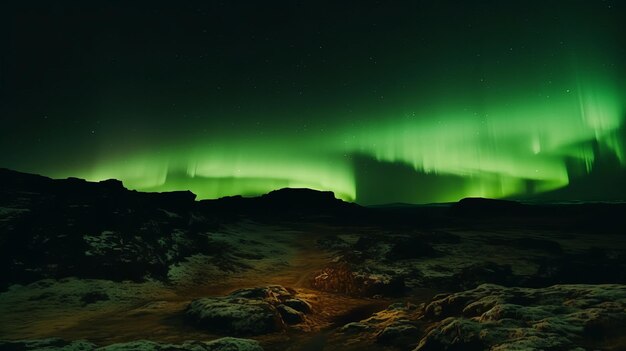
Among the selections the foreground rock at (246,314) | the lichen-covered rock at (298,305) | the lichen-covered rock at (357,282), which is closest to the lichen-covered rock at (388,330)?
the foreground rock at (246,314)

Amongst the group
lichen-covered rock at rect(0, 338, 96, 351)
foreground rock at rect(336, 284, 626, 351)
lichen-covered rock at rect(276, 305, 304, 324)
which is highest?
foreground rock at rect(336, 284, 626, 351)

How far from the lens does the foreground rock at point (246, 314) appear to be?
570 inches

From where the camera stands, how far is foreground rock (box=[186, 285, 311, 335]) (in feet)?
47.5

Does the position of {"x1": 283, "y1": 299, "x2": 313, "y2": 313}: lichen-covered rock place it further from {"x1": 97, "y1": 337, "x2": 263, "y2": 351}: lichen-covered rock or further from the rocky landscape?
{"x1": 97, "y1": 337, "x2": 263, "y2": 351}: lichen-covered rock

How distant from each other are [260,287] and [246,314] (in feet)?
15.3

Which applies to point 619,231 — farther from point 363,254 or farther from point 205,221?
point 205,221

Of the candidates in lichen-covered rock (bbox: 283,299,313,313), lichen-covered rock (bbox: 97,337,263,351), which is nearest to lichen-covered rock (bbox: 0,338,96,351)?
lichen-covered rock (bbox: 97,337,263,351)

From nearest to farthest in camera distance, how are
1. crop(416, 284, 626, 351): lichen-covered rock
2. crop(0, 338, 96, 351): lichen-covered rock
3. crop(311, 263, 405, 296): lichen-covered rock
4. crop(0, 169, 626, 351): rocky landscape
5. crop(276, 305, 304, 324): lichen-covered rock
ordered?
crop(416, 284, 626, 351): lichen-covered rock, crop(0, 338, 96, 351): lichen-covered rock, crop(0, 169, 626, 351): rocky landscape, crop(276, 305, 304, 324): lichen-covered rock, crop(311, 263, 405, 296): lichen-covered rock

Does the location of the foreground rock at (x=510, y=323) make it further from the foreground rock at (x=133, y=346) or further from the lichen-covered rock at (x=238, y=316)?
the foreground rock at (x=133, y=346)

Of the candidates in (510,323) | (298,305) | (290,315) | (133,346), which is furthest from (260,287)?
(510,323)

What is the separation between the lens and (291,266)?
1324 inches

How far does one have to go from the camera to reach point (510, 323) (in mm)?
10656

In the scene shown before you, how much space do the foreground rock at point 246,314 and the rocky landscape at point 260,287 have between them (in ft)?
0.22

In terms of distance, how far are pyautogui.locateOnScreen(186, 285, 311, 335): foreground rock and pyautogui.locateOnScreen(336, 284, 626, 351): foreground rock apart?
281 cm
